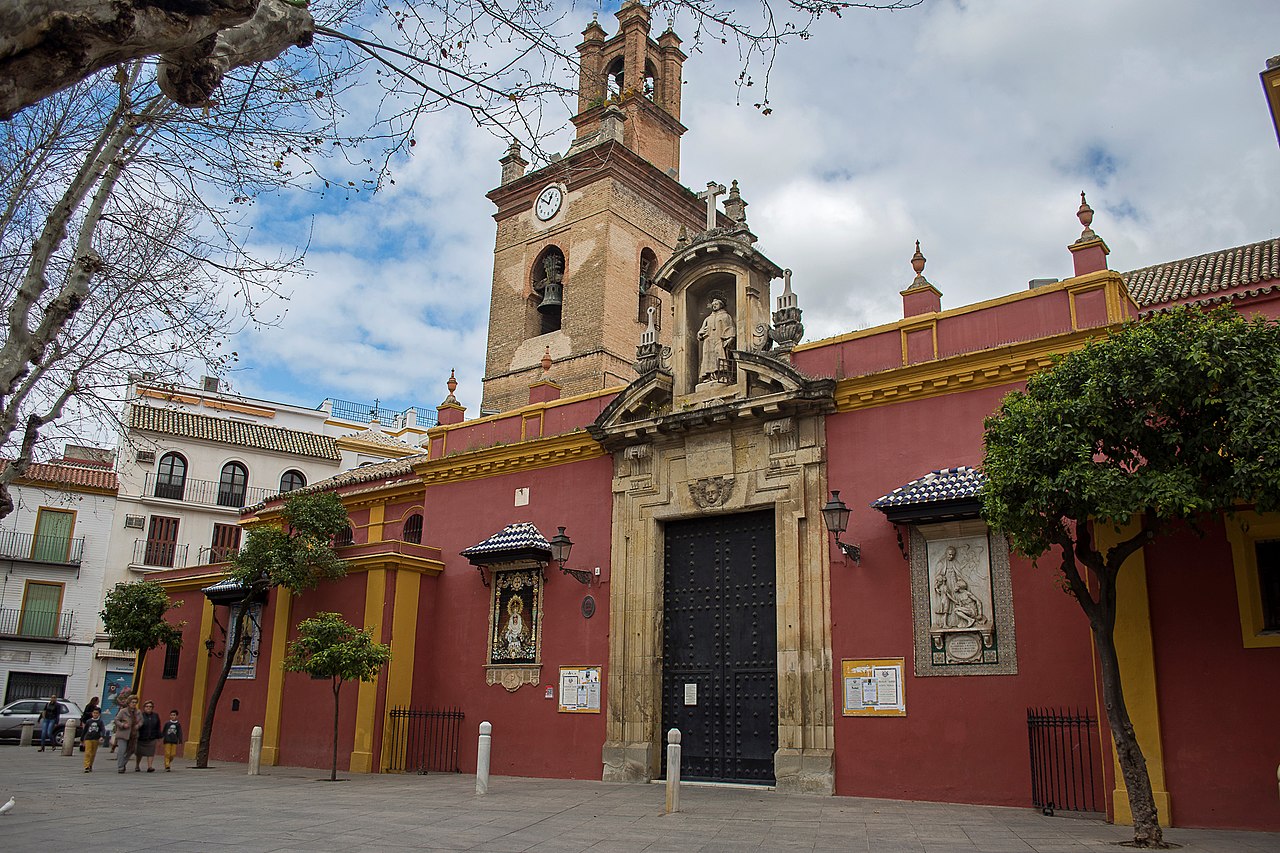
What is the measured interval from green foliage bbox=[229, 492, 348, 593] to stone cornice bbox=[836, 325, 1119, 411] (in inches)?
373

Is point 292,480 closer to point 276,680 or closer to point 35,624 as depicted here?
point 35,624

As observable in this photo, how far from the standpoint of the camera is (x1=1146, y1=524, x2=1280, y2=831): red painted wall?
31.2 feet

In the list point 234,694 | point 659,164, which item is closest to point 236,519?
point 234,694

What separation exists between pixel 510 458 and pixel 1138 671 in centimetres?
1069

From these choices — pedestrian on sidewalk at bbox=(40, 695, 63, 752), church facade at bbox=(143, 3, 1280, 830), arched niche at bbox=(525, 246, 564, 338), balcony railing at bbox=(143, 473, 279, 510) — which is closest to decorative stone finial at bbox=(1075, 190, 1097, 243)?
church facade at bbox=(143, 3, 1280, 830)

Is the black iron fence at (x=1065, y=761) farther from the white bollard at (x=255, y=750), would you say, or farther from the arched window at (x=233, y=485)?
the arched window at (x=233, y=485)

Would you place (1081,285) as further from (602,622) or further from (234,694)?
(234,694)

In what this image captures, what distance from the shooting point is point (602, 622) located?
1554 cm

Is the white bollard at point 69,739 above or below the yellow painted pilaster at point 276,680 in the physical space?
below

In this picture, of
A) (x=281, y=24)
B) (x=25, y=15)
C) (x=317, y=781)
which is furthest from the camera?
(x=317, y=781)

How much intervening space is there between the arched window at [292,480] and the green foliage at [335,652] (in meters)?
21.5

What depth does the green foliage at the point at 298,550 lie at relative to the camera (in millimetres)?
17281

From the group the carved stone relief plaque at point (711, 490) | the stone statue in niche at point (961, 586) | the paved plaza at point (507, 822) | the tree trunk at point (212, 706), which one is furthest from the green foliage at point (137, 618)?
the stone statue in niche at point (961, 586)

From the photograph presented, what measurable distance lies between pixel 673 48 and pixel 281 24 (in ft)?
84.2
